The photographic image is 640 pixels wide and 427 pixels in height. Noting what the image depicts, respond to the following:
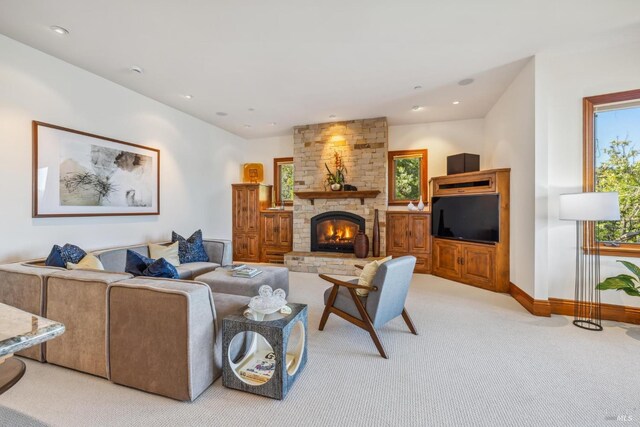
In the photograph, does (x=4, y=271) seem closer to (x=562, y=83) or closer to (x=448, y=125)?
(x=562, y=83)

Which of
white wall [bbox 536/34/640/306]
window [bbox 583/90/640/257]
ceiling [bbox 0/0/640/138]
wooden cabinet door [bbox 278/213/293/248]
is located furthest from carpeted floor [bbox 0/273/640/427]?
wooden cabinet door [bbox 278/213/293/248]

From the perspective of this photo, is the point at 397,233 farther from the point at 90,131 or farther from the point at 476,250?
the point at 90,131

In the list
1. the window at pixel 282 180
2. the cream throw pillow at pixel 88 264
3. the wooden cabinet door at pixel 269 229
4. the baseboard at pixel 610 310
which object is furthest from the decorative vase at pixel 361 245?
the cream throw pillow at pixel 88 264

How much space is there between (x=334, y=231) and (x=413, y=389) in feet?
13.7

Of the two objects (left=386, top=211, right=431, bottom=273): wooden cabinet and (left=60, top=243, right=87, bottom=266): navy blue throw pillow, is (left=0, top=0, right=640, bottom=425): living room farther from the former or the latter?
(left=60, top=243, right=87, bottom=266): navy blue throw pillow

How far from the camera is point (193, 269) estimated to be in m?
3.83

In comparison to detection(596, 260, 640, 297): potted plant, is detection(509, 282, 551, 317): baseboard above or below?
below

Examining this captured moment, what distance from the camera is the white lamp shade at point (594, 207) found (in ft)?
9.03

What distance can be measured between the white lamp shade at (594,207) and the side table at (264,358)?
2.94 meters

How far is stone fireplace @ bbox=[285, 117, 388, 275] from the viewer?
18.4ft

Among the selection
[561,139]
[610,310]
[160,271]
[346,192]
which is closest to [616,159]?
[561,139]

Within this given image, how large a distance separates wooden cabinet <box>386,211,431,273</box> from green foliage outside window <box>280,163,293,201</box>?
248 centimetres

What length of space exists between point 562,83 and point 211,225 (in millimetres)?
6070

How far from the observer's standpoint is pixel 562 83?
3.29m
